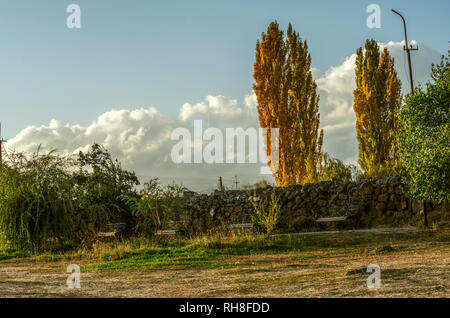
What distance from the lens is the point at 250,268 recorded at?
9.58 metres

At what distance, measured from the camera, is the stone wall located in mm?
18391

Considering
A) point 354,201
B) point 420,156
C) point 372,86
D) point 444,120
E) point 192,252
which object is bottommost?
point 192,252

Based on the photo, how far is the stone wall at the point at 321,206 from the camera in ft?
60.3

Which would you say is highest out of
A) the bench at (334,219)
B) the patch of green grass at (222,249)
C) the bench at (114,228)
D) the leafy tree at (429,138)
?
the leafy tree at (429,138)

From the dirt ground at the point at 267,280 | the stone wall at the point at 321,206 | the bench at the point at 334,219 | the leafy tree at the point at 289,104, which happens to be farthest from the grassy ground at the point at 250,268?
the leafy tree at the point at 289,104

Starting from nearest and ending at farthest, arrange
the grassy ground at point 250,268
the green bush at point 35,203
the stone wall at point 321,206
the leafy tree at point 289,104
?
1. the grassy ground at point 250,268
2. the green bush at point 35,203
3. the stone wall at point 321,206
4. the leafy tree at point 289,104

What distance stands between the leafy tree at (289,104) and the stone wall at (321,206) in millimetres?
4279

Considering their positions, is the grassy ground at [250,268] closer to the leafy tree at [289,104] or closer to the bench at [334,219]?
the bench at [334,219]

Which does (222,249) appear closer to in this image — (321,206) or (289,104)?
(321,206)

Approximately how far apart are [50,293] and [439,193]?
11601mm

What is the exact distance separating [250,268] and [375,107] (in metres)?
19.3

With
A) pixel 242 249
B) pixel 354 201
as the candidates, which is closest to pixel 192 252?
pixel 242 249
